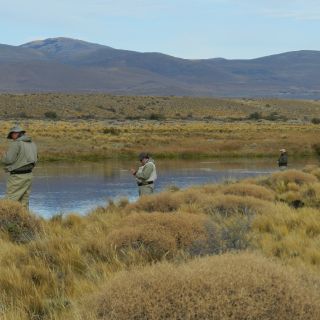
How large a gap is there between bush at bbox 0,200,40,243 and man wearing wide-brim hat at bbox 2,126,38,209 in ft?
6.17

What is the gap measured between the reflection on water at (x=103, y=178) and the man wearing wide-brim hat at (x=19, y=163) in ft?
19.6

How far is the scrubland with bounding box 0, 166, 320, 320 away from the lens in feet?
14.6

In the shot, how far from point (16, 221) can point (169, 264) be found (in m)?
5.49

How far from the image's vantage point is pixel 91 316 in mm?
4582

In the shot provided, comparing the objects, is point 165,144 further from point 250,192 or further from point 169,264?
point 169,264

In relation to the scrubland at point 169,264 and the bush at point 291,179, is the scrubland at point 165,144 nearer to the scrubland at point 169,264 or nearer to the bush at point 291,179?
the bush at point 291,179

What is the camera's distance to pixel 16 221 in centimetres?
1020

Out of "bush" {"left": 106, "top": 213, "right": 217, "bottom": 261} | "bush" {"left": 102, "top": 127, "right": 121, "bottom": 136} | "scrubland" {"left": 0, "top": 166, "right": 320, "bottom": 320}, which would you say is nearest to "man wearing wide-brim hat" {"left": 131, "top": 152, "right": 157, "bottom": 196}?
"scrubland" {"left": 0, "top": 166, "right": 320, "bottom": 320}

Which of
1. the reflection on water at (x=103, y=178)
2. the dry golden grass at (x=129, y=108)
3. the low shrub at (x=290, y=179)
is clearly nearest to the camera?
the low shrub at (x=290, y=179)

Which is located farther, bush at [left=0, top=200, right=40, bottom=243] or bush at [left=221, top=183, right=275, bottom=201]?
bush at [left=221, top=183, right=275, bottom=201]

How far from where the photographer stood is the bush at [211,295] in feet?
14.3

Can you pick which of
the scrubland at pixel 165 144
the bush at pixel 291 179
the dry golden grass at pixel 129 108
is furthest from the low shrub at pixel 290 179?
the dry golden grass at pixel 129 108

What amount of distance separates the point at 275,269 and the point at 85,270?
9.58 ft

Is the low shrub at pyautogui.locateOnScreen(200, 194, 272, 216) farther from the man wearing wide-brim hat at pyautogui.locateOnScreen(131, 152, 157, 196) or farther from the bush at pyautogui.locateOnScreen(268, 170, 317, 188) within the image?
the bush at pyautogui.locateOnScreen(268, 170, 317, 188)
